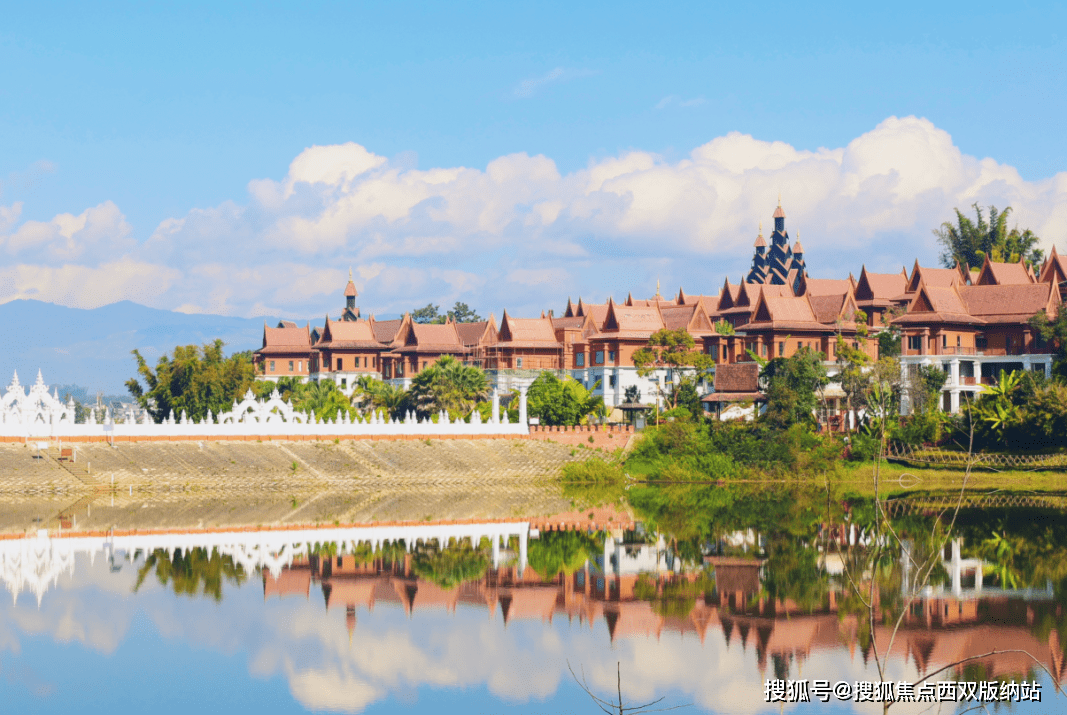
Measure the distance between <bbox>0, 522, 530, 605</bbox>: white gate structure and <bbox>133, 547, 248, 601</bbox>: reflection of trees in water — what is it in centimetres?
35

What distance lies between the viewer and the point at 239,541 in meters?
35.2

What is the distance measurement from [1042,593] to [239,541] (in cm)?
2026

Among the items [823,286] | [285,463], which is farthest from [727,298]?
[285,463]

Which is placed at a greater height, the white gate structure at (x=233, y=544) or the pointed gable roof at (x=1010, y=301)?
the pointed gable roof at (x=1010, y=301)

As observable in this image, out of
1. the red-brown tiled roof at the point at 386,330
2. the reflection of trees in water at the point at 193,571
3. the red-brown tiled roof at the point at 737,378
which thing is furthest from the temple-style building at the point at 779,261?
the reflection of trees in water at the point at 193,571

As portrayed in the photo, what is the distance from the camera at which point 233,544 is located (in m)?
34.5

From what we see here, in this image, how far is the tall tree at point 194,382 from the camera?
207 ft

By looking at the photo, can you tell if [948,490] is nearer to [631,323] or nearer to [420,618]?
[631,323]

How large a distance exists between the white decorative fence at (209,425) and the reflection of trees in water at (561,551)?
19.3 meters

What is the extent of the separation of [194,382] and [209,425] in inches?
416

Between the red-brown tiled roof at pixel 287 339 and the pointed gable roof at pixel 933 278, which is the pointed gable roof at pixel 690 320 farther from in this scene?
the red-brown tiled roof at pixel 287 339

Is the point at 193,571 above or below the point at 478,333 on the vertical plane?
below

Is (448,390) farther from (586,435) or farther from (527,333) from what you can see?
(527,333)

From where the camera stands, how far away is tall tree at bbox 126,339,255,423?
63.0m
